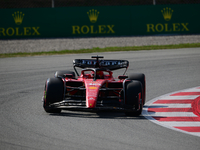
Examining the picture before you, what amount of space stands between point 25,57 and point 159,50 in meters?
6.35

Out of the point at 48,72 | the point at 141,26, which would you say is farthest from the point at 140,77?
the point at 141,26

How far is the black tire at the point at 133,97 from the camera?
276 inches

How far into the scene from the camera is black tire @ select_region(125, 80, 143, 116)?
7.01 meters

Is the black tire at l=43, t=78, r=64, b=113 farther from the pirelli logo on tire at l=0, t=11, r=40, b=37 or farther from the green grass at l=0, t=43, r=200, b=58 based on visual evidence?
the pirelli logo on tire at l=0, t=11, r=40, b=37

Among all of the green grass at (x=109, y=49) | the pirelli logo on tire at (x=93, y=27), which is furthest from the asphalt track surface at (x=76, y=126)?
the pirelli logo on tire at (x=93, y=27)

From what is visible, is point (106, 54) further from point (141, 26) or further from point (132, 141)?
point (132, 141)

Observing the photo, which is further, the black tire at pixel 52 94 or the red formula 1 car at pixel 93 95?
the black tire at pixel 52 94

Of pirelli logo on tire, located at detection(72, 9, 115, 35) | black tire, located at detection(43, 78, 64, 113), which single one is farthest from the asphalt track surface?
pirelli logo on tire, located at detection(72, 9, 115, 35)

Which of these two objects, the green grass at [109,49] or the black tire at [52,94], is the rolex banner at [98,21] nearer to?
the green grass at [109,49]

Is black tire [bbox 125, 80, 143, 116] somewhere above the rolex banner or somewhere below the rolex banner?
below

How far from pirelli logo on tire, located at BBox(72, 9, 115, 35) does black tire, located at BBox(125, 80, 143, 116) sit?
14.3m

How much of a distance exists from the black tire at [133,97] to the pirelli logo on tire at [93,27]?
14277 millimetres

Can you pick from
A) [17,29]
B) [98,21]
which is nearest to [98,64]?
[98,21]

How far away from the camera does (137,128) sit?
6.13 metres
